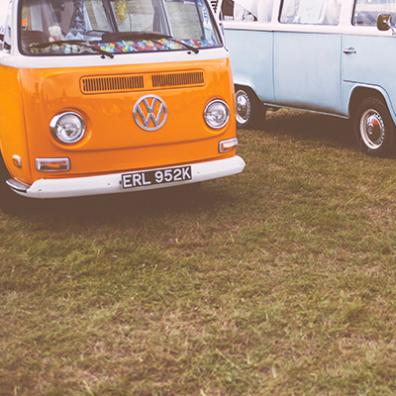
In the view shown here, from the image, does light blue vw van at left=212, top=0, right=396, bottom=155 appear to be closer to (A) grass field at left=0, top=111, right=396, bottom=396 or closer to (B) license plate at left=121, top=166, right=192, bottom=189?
(A) grass field at left=0, top=111, right=396, bottom=396

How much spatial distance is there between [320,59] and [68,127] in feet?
11.5

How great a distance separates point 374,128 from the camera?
24.8 ft

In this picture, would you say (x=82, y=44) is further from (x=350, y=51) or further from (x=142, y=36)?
(x=350, y=51)

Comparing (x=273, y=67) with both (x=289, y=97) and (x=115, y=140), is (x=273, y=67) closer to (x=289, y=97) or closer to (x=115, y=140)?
(x=289, y=97)

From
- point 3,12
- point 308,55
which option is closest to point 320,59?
point 308,55

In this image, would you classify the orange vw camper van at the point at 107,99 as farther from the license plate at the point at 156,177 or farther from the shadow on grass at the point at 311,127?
the shadow on grass at the point at 311,127

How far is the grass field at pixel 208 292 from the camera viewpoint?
137 inches

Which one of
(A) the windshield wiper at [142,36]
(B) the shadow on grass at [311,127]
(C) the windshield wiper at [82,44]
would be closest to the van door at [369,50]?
(B) the shadow on grass at [311,127]

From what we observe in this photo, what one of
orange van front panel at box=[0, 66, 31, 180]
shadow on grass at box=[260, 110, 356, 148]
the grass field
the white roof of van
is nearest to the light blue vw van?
shadow on grass at box=[260, 110, 356, 148]

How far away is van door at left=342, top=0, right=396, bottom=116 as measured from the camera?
23.3ft

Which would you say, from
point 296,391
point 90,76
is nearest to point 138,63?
point 90,76

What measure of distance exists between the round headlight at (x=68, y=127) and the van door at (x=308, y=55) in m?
3.34

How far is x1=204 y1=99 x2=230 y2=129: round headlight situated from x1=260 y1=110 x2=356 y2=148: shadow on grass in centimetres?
274

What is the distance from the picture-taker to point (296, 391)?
3324 mm
